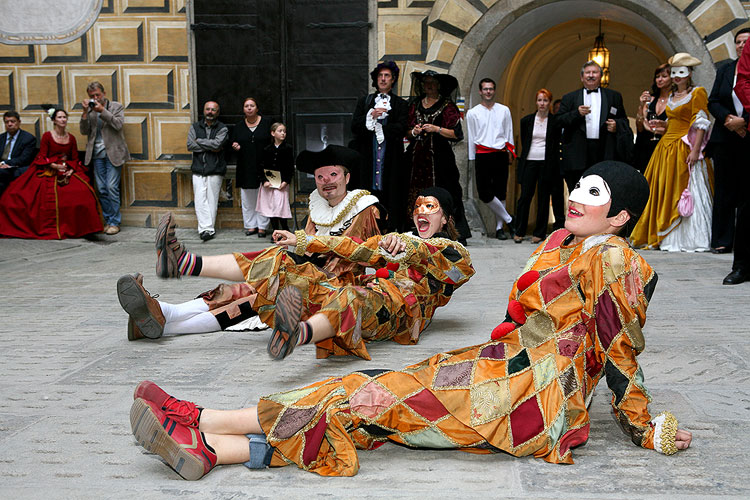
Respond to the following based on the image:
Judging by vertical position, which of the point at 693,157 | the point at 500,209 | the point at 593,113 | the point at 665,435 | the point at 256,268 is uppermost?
the point at 593,113

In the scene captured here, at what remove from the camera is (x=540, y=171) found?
9477mm

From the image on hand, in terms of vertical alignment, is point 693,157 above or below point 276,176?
above

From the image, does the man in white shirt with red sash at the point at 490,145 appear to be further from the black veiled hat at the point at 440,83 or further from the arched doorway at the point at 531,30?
the black veiled hat at the point at 440,83

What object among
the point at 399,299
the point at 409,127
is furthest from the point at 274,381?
the point at 409,127

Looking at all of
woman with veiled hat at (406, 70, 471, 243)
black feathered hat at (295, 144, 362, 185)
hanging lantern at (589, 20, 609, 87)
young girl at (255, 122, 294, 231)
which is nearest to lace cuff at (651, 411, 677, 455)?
black feathered hat at (295, 144, 362, 185)

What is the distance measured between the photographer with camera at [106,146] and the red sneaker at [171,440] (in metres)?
8.02

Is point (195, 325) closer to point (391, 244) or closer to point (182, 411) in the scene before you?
point (391, 244)

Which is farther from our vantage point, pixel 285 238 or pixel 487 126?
pixel 487 126

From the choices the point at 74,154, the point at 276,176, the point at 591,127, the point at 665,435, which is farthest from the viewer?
the point at 74,154

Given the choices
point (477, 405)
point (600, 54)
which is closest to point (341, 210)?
point (477, 405)

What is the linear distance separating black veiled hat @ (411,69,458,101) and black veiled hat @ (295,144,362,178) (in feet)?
11.3

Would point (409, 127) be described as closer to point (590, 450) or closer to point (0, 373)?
point (0, 373)

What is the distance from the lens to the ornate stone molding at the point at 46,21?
10.1 m

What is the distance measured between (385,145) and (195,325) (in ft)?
13.6
